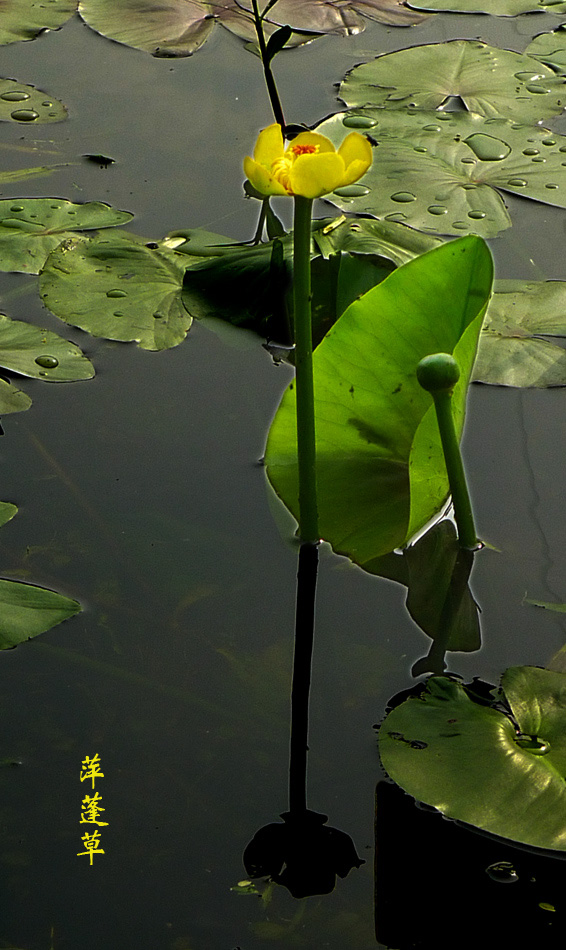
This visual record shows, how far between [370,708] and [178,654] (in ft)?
0.61

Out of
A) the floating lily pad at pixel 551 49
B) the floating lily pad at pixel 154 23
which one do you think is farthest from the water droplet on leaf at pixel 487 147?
the floating lily pad at pixel 154 23

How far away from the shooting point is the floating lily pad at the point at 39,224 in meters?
1.38

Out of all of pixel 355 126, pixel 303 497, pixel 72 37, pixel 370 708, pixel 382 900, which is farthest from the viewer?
pixel 72 37

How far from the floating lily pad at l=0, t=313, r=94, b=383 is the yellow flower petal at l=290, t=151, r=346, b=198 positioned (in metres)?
0.53

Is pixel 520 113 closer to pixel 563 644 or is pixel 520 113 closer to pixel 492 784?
pixel 563 644

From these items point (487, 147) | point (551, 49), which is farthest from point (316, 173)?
point (551, 49)

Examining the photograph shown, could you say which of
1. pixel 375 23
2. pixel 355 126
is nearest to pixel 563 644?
pixel 355 126

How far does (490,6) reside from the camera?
2127 millimetres

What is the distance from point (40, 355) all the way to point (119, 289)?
17 cm

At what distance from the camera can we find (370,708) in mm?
833

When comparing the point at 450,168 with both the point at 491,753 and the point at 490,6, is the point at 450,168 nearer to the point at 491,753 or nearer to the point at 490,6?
the point at 490,6

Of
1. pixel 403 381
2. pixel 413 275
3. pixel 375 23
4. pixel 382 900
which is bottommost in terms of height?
pixel 382 900

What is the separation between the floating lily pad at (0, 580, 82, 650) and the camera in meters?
0.87

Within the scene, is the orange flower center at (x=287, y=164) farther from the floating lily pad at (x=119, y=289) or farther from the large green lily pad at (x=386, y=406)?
the floating lily pad at (x=119, y=289)
